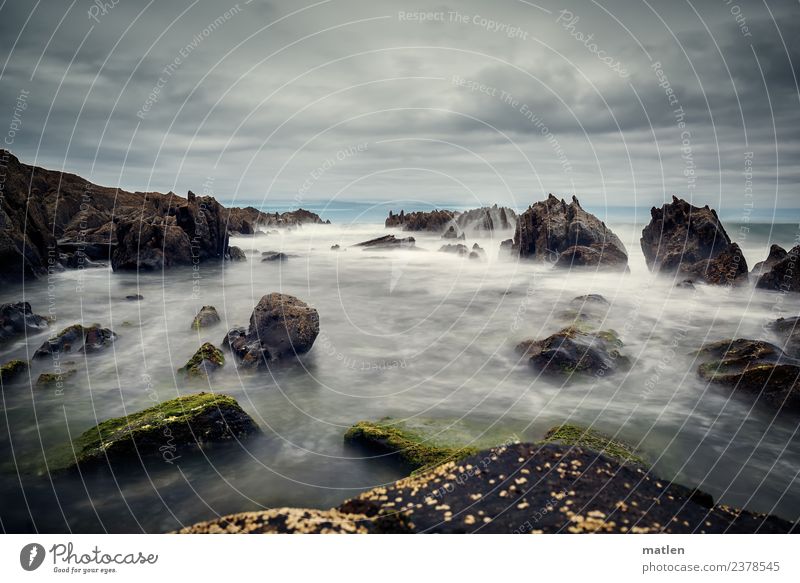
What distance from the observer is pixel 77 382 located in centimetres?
1697

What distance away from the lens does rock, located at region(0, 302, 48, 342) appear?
21.0 metres

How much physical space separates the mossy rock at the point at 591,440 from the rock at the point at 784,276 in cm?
2605

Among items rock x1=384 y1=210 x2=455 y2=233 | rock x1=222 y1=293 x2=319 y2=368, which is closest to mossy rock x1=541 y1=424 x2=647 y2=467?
rock x1=222 y1=293 x2=319 y2=368

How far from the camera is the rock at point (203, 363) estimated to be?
58.0 feet

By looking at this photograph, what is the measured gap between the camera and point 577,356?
1773 centimetres

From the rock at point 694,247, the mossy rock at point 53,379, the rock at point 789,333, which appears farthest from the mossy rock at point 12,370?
the rock at point 694,247

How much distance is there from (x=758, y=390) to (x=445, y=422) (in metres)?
9.95

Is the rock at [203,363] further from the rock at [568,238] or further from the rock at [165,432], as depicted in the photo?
the rock at [568,238]

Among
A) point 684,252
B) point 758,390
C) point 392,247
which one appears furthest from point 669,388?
point 392,247

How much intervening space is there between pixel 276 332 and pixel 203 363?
296cm

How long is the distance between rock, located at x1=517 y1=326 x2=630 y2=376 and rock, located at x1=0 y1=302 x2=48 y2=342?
22.8 m

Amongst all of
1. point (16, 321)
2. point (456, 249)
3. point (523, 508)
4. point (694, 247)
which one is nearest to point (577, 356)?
point (523, 508)

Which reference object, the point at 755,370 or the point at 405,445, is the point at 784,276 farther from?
the point at 405,445

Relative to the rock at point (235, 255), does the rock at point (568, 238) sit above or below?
above
